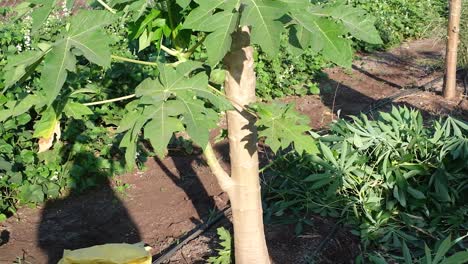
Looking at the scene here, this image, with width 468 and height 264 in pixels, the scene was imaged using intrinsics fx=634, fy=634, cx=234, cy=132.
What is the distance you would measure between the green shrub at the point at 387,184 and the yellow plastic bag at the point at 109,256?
1375 millimetres

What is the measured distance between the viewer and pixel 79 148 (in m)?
4.72

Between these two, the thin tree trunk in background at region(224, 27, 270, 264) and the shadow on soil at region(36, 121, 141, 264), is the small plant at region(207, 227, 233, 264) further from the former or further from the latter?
the shadow on soil at region(36, 121, 141, 264)

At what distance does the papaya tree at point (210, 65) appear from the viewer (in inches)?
66.6

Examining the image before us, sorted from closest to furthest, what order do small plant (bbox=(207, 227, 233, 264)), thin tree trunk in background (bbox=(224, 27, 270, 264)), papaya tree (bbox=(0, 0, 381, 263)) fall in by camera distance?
papaya tree (bbox=(0, 0, 381, 263)) → thin tree trunk in background (bbox=(224, 27, 270, 264)) → small plant (bbox=(207, 227, 233, 264))

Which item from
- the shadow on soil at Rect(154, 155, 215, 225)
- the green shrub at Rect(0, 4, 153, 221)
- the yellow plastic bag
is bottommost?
the shadow on soil at Rect(154, 155, 215, 225)

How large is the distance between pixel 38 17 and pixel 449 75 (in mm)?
5079

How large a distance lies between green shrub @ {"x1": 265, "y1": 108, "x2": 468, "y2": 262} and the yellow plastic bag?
4.51ft

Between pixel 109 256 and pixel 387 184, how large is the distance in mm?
1905

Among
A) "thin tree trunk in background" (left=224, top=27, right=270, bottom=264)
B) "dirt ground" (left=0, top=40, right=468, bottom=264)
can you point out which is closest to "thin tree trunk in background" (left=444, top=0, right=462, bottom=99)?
"dirt ground" (left=0, top=40, right=468, bottom=264)

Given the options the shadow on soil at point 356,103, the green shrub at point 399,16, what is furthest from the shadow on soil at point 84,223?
the green shrub at point 399,16

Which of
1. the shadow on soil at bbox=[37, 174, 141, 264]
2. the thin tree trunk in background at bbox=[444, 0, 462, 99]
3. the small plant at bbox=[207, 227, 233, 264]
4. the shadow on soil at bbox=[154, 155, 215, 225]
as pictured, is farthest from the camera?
the thin tree trunk in background at bbox=[444, 0, 462, 99]

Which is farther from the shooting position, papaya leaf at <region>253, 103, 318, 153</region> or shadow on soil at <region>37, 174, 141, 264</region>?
shadow on soil at <region>37, 174, 141, 264</region>

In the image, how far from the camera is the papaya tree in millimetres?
1692

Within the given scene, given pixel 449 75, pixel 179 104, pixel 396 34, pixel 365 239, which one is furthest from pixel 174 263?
pixel 396 34
